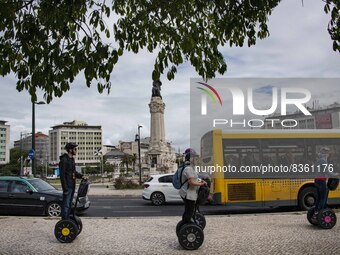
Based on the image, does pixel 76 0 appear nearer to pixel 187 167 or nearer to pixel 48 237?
pixel 187 167

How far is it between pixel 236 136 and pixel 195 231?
24.5ft

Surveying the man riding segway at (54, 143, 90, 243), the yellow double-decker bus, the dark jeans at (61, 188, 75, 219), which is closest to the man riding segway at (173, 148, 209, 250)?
the man riding segway at (54, 143, 90, 243)

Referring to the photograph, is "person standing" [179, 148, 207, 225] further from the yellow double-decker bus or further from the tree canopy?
the yellow double-decker bus

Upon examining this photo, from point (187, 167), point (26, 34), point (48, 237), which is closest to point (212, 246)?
point (187, 167)

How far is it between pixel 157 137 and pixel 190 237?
76217 millimetres

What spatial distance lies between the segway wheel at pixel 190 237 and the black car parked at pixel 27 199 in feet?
24.0

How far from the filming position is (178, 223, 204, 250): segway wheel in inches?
301

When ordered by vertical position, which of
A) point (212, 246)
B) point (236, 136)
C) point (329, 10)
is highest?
point (329, 10)

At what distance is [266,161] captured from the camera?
14625mm

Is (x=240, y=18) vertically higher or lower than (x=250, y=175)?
higher

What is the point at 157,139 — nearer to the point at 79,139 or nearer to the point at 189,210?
the point at 189,210

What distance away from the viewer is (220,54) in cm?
657

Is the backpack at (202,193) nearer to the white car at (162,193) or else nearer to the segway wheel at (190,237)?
the segway wheel at (190,237)

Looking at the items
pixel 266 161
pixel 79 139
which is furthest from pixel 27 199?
pixel 79 139
